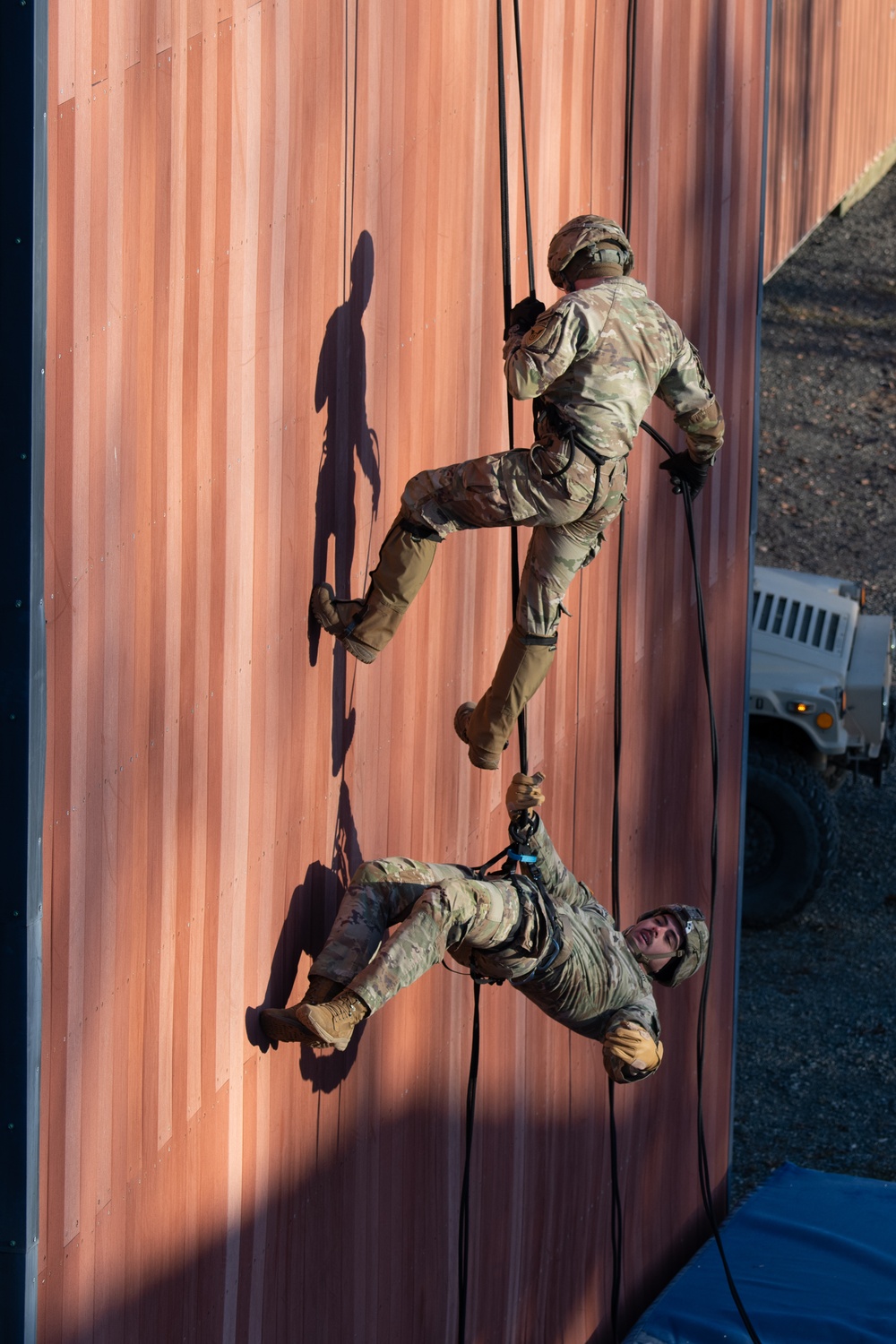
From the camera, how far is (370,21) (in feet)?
17.4

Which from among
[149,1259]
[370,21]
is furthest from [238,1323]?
[370,21]

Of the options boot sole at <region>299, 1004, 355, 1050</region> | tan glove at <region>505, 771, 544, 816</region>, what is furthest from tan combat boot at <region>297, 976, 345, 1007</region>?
tan glove at <region>505, 771, 544, 816</region>

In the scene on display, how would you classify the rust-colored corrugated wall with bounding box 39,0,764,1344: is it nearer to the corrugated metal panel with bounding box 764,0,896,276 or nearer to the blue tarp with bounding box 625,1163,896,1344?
the blue tarp with bounding box 625,1163,896,1344

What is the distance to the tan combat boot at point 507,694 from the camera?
18.6 ft

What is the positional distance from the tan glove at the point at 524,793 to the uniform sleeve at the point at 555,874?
0.15 metres

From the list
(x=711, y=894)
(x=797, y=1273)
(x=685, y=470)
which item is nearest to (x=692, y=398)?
(x=685, y=470)

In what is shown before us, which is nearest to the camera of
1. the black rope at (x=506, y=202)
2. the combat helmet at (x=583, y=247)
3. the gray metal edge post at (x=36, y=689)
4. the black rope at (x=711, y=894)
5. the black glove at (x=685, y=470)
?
the gray metal edge post at (x=36, y=689)

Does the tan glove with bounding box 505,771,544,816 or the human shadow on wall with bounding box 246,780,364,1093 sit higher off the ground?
the tan glove with bounding box 505,771,544,816

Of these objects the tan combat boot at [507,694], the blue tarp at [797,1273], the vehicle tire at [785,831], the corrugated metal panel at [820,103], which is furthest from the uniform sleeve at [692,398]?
→ the corrugated metal panel at [820,103]

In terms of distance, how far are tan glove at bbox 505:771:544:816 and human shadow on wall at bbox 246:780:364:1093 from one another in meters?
0.58

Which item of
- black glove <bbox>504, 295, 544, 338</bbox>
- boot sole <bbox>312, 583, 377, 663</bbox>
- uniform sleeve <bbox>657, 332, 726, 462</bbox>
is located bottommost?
boot sole <bbox>312, 583, 377, 663</bbox>

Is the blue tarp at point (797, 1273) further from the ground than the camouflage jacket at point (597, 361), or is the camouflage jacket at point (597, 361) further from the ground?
the camouflage jacket at point (597, 361)

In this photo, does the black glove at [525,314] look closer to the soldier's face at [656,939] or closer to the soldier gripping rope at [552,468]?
the soldier gripping rope at [552,468]

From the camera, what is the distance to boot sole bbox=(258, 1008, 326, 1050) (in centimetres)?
509
